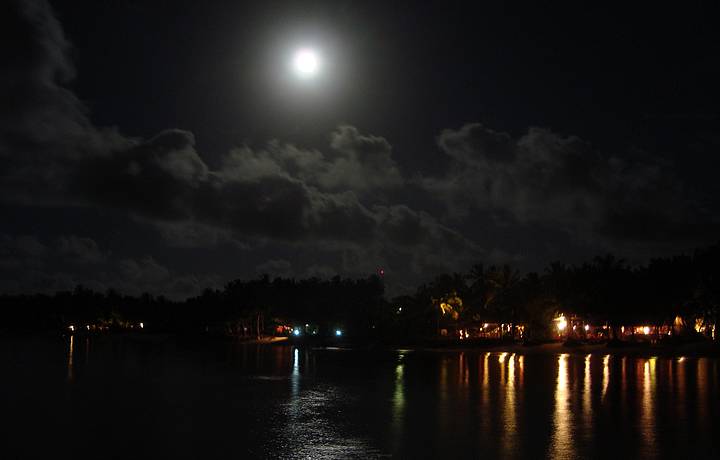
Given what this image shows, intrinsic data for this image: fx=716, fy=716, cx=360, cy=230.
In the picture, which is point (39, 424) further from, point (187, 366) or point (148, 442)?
point (187, 366)

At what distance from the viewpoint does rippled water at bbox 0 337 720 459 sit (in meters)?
20.2

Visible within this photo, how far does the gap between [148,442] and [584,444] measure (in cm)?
1284

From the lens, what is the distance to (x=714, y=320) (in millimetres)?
78438

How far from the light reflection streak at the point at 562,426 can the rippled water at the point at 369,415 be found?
54 millimetres

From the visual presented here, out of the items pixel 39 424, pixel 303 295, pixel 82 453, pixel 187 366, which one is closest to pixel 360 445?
pixel 82 453

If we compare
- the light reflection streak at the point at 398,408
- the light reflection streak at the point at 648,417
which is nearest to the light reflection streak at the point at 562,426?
the light reflection streak at the point at 648,417

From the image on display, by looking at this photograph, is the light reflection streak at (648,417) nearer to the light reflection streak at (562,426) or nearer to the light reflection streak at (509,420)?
the light reflection streak at (562,426)

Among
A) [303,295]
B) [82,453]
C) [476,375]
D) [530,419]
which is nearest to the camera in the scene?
[82,453]

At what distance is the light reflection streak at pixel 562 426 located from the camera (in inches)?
755

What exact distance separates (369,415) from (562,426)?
285 inches

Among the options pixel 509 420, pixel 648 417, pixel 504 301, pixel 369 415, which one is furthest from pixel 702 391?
pixel 504 301

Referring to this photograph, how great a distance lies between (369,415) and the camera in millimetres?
27078

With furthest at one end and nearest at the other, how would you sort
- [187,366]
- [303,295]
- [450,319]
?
1. [303,295]
2. [450,319]
3. [187,366]

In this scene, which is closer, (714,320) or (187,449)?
(187,449)
